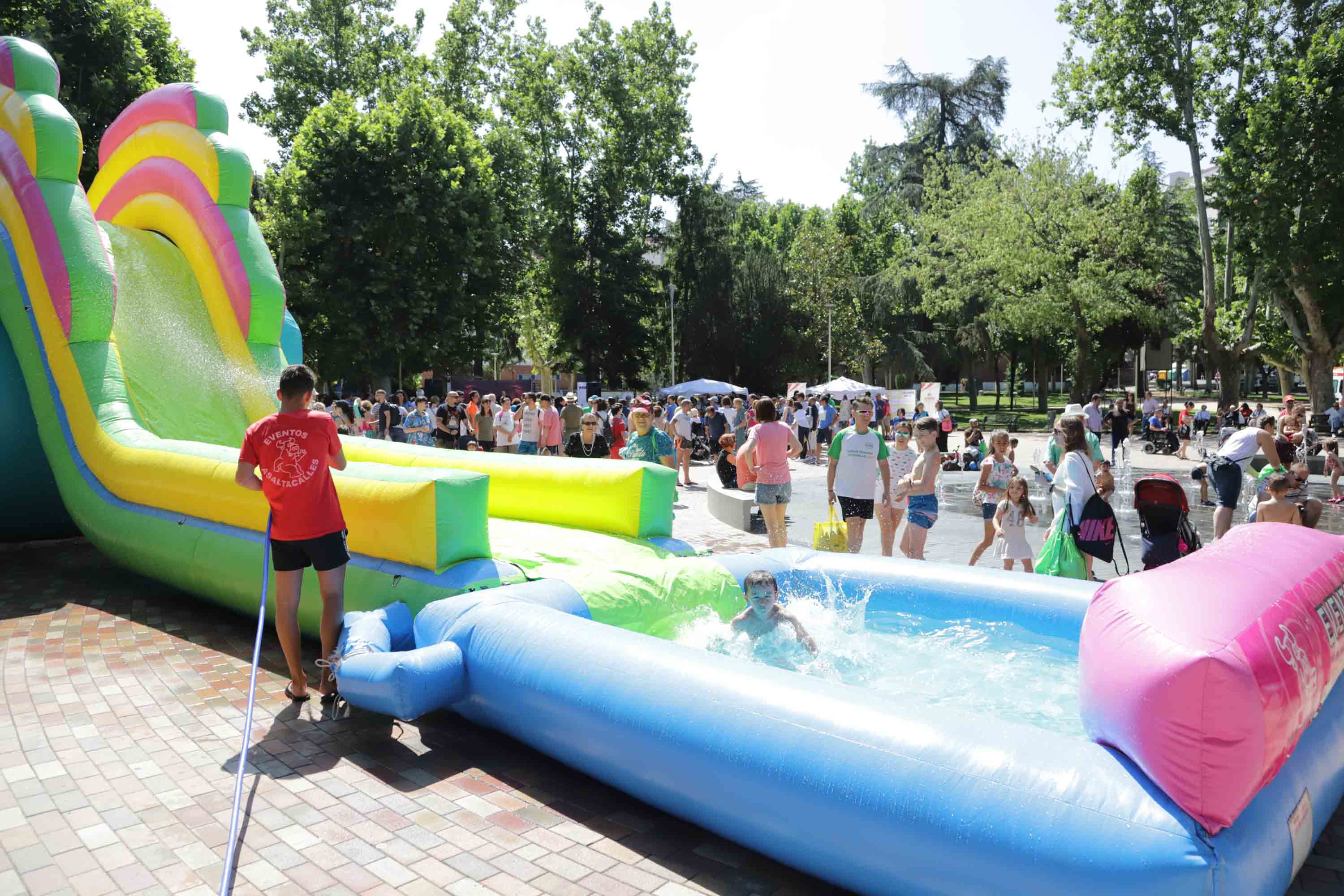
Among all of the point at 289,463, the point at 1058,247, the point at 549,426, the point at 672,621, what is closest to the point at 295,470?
the point at 289,463

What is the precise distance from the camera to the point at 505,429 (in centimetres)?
1520

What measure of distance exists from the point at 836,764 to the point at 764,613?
2249 millimetres

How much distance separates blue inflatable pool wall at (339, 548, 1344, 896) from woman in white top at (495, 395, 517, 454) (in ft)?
→ 35.8

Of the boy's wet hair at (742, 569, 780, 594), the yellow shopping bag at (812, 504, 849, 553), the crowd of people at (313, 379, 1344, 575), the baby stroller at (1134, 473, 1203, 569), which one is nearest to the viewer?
the boy's wet hair at (742, 569, 780, 594)

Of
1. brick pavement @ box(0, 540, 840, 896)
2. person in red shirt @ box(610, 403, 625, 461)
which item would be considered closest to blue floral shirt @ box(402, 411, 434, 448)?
person in red shirt @ box(610, 403, 625, 461)

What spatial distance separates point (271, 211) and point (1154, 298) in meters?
30.6

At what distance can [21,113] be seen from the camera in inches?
301

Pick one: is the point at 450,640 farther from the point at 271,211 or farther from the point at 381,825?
the point at 271,211

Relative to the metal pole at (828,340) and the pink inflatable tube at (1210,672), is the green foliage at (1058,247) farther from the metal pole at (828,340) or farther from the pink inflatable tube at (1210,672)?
the pink inflatable tube at (1210,672)

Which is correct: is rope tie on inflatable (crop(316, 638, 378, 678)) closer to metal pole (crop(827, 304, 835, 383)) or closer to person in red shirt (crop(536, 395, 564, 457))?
person in red shirt (crop(536, 395, 564, 457))

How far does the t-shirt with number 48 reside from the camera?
23.4 ft

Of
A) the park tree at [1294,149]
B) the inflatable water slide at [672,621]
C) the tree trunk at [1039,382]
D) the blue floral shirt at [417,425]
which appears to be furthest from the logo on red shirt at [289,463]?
the tree trunk at [1039,382]

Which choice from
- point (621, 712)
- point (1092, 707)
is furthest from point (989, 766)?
point (621, 712)

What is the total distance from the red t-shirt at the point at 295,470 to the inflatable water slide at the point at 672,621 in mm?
501
